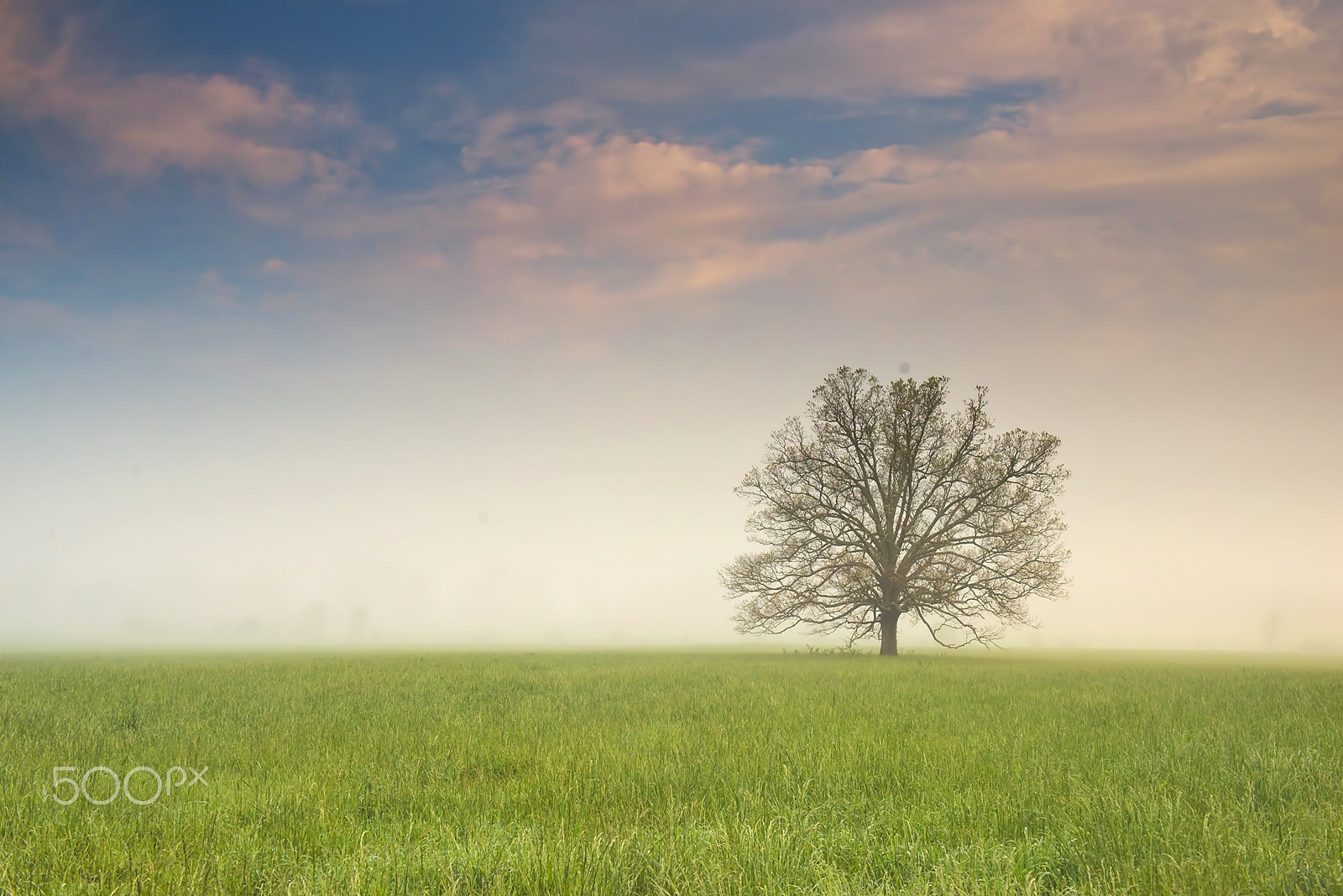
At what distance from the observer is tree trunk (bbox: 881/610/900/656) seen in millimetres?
32250

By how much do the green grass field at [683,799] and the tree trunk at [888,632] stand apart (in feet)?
66.3

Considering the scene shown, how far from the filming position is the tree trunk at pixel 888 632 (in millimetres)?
32250

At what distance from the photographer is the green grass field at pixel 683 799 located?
13.4 ft

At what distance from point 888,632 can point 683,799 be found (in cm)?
2916

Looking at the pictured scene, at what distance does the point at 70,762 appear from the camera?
7605 mm

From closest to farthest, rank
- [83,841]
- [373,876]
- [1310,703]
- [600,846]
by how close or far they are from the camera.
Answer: [373,876]
[600,846]
[83,841]
[1310,703]

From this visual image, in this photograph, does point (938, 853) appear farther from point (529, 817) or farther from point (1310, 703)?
point (1310, 703)

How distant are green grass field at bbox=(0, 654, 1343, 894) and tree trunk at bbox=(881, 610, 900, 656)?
2021cm

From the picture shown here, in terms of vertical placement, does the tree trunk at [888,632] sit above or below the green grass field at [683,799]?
below

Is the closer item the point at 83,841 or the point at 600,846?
the point at 600,846

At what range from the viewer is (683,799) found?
5988 mm

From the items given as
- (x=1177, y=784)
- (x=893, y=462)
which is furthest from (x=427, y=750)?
(x=893, y=462)

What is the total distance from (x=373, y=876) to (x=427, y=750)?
419 centimetres

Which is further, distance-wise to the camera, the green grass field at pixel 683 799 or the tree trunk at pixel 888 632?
the tree trunk at pixel 888 632
